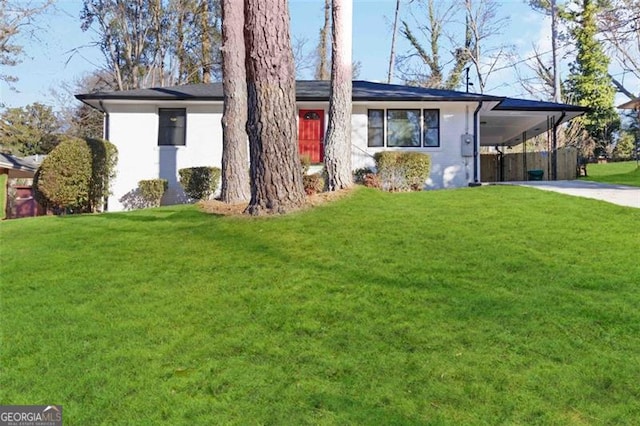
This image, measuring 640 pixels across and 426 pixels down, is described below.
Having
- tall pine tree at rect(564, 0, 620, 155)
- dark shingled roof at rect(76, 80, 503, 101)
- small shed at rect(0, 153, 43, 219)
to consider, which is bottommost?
small shed at rect(0, 153, 43, 219)

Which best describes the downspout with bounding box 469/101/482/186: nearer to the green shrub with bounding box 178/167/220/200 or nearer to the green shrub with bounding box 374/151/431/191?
the green shrub with bounding box 374/151/431/191

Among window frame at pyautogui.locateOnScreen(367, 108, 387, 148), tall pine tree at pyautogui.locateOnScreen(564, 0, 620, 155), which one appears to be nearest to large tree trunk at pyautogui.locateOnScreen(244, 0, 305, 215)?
window frame at pyautogui.locateOnScreen(367, 108, 387, 148)

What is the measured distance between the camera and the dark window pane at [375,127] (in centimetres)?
1365

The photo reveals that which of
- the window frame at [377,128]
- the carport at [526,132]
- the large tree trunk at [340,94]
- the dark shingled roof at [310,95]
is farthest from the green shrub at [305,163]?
the carport at [526,132]

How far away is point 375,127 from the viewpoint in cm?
1369

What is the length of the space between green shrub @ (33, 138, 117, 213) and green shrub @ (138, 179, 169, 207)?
1.04 meters

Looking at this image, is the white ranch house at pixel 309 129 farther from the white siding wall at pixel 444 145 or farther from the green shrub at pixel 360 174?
the green shrub at pixel 360 174

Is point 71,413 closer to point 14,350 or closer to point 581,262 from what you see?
point 14,350

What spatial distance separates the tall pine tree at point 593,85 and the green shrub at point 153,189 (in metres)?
25.0

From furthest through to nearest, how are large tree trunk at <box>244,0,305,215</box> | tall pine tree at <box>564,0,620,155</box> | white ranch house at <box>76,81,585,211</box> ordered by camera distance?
tall pine tree at <box>564,0,620,155</box>
white ranch house at <box>76,81,585,211</box>
large tree trunk at <box>244,0,305,215</box>

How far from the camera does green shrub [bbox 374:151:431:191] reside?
12.4 meters

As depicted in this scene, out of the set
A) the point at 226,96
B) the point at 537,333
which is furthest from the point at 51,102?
the point at 537,333

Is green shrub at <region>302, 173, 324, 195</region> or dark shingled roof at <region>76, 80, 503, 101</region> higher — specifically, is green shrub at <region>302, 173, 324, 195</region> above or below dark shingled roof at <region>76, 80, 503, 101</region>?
below

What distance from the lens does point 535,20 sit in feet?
94.3
